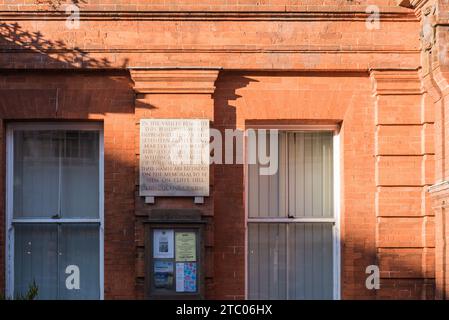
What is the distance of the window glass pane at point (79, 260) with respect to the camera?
1571 centimetres

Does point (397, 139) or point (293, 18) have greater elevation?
point (293, 18)

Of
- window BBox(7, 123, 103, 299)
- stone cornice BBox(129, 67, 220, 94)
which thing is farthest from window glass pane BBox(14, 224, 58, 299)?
stone cornice BBox(129, 67, 220, 94)

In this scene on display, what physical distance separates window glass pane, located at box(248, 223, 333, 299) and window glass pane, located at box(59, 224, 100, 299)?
2.05 metres

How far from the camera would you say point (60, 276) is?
15.7m

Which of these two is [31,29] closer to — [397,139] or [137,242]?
[137,242]

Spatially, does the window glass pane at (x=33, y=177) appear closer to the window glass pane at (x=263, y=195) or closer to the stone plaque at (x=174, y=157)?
the stone plaque at (x=174, y=157)

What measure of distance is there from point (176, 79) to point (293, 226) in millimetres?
2507

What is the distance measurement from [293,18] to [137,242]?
3.54 m

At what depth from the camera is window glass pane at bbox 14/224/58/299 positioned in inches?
619

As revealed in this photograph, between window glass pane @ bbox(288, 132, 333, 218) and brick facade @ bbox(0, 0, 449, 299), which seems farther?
window glass pane @ bbox(288, 132, 333, 218)

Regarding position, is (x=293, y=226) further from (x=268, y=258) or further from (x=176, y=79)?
(x=176, y=79)

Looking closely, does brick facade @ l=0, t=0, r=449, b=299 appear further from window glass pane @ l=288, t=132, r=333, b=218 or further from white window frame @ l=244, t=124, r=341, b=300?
window glass pane @ l=288, t=132, r=333, b=218

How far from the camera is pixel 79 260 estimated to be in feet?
51.8
